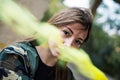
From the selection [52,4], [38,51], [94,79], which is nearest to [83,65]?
[94,79]

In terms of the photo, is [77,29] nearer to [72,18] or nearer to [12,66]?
[72,18]

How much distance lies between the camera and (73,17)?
6.06ft

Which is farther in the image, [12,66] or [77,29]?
[77,29]

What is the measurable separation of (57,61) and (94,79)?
22 cm

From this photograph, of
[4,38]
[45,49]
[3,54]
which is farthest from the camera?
[4,38]

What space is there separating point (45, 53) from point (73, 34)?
0.53 feet

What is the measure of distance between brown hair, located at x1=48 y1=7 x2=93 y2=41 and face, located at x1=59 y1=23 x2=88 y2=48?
21 millimetres

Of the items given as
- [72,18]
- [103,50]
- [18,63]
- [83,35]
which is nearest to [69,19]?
[72,18]

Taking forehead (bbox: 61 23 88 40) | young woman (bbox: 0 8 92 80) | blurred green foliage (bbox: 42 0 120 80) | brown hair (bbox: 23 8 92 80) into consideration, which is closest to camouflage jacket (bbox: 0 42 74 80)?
young woman (bbox: 0 8 92 80)

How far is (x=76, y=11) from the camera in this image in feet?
6.15

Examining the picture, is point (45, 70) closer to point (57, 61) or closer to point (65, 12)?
point (57, 61)

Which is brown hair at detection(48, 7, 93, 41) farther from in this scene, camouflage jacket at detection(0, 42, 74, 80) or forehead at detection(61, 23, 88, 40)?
camouflage jacket at detection(0, 42, 74, 80)

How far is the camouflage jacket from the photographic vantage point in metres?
1.69

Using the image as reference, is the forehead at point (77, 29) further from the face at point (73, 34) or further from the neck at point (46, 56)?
the neck at point (46, 56)
